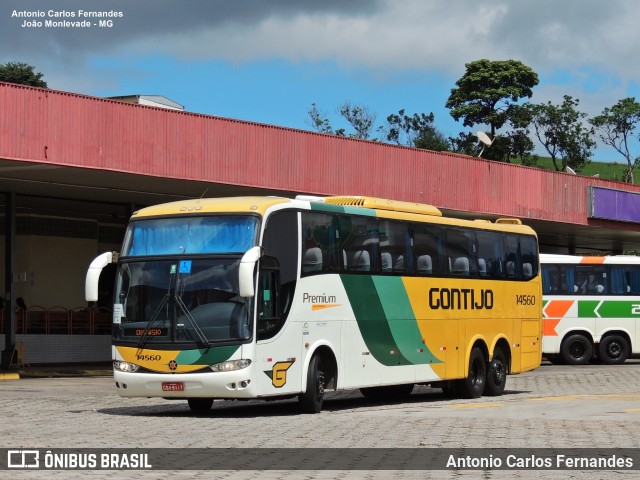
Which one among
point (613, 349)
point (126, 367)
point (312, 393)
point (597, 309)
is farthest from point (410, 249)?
point (613, 349)

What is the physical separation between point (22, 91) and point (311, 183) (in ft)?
32.7

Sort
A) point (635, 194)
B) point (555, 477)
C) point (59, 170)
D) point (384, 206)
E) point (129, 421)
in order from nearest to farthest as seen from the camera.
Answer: point (555, 477) → point (129, 421) → point (384, 206) → point (59, 170) → point (635, 194)

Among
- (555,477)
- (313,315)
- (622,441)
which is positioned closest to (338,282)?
(313,315)

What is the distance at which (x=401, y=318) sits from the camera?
876 inches

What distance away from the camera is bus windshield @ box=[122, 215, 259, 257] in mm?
18641

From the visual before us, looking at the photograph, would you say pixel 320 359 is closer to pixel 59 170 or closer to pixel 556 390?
pixel 556 390

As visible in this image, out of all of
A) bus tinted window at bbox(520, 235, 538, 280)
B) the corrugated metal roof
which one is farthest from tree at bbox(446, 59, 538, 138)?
bus tinted window at bbox(520, 235, 538, 280)

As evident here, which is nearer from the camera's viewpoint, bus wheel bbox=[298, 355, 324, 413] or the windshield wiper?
the windshield wiper

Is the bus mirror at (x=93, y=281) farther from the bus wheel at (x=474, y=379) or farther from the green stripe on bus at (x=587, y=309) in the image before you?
the green stripe on bus at (x=587, y=309)

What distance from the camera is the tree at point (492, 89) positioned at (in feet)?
331

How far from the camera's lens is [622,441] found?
48.9 ft

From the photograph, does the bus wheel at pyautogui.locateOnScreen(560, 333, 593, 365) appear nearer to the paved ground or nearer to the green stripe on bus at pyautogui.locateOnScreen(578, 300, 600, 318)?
the green stripe on bus at pyautogui.locateOnScreen(578, 300, 600, 318)

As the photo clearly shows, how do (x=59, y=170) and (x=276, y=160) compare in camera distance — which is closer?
(x=59, y=170)

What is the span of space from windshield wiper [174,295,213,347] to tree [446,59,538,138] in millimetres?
83518
